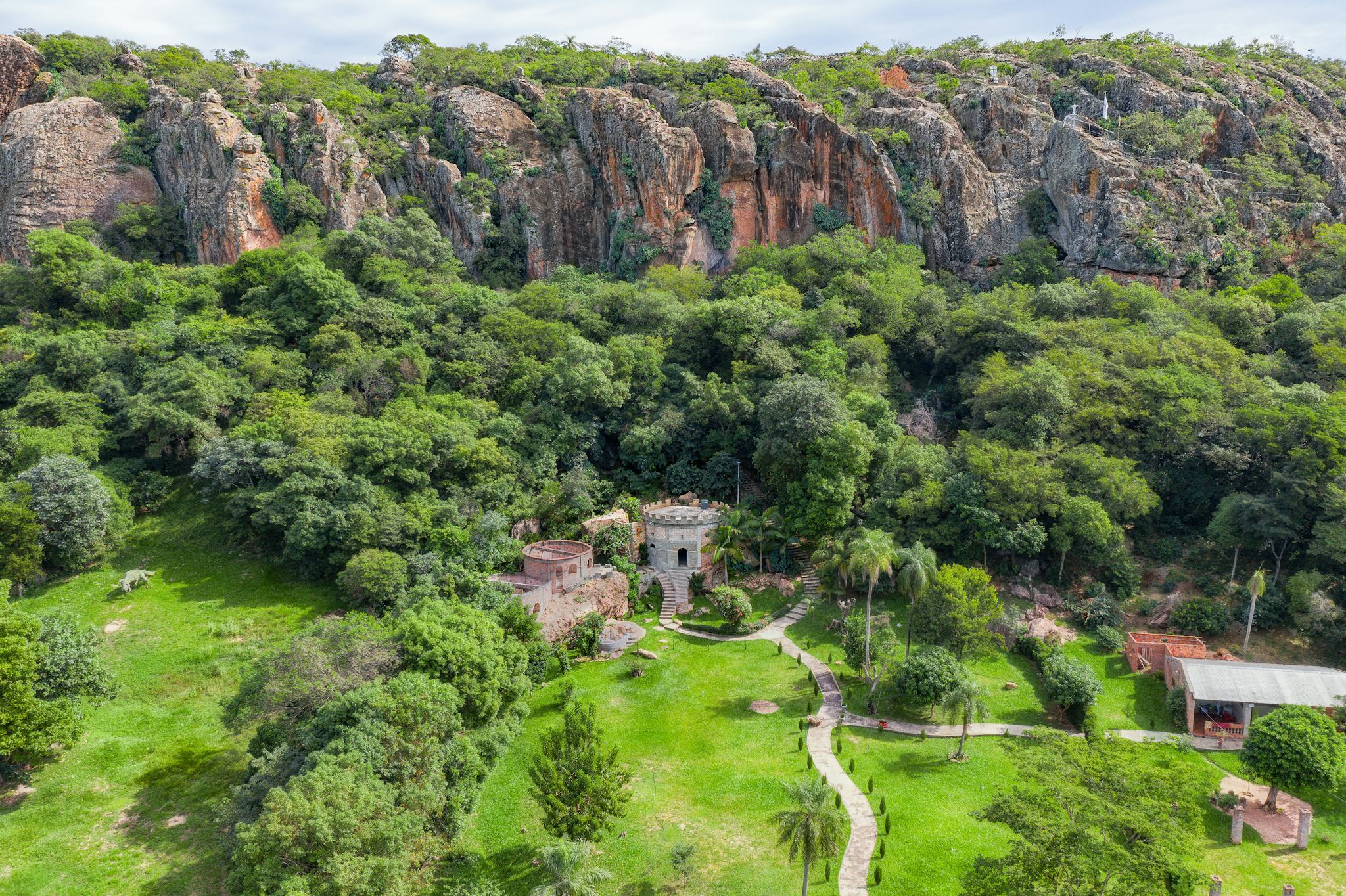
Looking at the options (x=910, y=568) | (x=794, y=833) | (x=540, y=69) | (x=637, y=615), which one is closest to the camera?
(x=794, y=833)

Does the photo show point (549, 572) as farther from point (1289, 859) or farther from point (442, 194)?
point (442, 194)

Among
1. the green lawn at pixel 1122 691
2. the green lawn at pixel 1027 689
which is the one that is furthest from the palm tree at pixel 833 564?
the green lawn at pixel 1122 691

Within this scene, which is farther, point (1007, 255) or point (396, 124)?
point (396, 124)

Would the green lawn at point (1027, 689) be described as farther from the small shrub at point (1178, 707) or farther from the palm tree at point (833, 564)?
the palm tree at point (833, 564)

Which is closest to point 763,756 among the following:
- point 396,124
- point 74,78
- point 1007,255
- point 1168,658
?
point 1168,658

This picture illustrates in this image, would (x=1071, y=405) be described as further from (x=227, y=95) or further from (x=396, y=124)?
(x=227, y=95)

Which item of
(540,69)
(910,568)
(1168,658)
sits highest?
(540,69)

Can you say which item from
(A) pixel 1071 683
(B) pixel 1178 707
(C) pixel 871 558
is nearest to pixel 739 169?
(C) pixel 871 558
